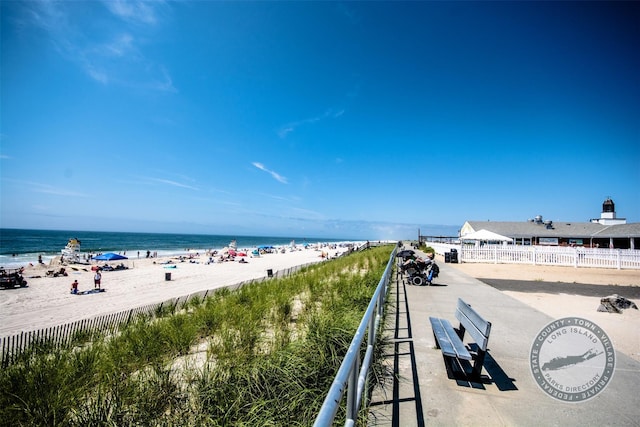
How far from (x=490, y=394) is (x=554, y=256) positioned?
21.1 metres

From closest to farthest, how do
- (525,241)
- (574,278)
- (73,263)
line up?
(574,278), (73,263), (525,241)

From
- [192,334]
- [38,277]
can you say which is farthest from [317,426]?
[38,277]

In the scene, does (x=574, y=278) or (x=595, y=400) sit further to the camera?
(x=574, y=278)

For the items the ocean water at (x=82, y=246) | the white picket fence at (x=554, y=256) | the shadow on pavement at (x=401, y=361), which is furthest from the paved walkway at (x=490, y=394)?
→ the ocean water at (x=82, y=246)

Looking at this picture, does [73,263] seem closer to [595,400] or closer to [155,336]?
[155,336]

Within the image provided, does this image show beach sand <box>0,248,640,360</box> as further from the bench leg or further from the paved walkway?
the bench leg

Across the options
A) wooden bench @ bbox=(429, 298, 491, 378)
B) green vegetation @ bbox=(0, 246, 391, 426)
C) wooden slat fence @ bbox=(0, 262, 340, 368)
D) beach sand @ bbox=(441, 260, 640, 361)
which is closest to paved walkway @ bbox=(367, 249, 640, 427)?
wooden bench @ bbox=(429, 298, 491, 378)

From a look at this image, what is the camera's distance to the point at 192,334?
5836 millimetres

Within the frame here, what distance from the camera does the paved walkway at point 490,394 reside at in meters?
2.96

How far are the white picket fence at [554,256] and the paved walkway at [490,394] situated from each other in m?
17.4

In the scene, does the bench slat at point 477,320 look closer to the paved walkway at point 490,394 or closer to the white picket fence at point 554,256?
the paved walkway at point 490,394

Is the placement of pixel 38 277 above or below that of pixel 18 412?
below

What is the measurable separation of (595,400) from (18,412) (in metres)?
6.60

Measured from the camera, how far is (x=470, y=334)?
383 cm
